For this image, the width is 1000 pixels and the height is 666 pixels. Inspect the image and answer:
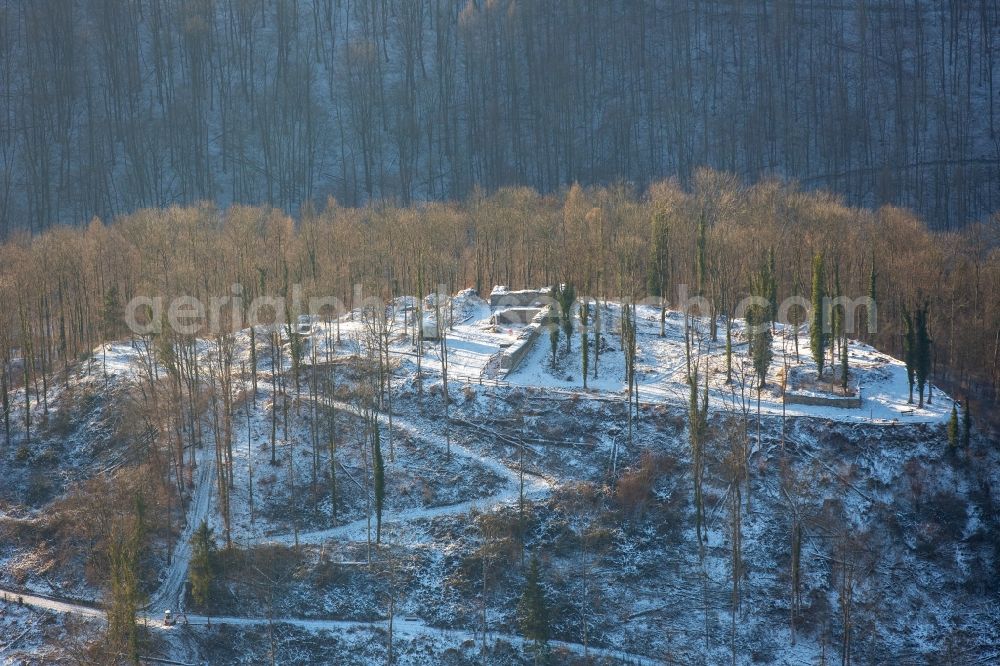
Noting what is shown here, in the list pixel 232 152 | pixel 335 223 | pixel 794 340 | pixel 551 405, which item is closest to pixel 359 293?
pixel 335 223

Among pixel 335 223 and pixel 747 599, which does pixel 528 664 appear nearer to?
pixel 747 599

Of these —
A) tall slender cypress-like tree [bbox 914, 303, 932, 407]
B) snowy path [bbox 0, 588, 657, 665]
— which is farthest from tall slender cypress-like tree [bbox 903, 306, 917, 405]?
snowy path [bbox 0, 588, 657, 665]

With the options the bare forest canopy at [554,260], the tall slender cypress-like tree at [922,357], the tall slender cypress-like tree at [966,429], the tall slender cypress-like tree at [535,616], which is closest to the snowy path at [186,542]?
the bare forest canopy at [554,260]

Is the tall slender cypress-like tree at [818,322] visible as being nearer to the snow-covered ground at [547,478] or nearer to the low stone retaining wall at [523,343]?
the snow-covered ground at [547,478]

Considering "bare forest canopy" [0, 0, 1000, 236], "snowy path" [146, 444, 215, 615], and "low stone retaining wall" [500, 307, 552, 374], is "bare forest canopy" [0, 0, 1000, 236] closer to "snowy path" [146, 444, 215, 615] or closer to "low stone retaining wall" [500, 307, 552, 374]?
"low stone retaining wall" [500, 307, 552, 374]

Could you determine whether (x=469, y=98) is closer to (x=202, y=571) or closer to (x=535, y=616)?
(x=202, y=571)
